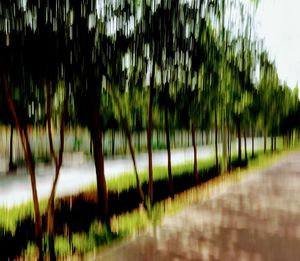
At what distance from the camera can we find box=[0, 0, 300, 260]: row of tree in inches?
271

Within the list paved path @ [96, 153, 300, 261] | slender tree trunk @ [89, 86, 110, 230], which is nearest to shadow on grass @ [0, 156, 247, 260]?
slender tree trunk @ [89, 86, 110, 230]

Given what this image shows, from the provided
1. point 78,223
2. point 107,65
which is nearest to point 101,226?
point 78,223

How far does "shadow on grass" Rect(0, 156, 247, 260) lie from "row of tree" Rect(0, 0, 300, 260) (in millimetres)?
577

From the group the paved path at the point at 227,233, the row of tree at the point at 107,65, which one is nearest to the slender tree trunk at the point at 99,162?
the row of tree at the point at 107,65

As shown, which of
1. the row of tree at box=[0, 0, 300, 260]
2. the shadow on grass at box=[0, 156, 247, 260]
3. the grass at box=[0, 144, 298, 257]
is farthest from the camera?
the grass at box=[0, 144, 298, 257]

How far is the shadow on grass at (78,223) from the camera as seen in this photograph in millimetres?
7559

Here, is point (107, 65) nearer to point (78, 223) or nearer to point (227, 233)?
point (78, 223)

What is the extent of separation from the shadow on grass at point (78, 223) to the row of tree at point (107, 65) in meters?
0.58

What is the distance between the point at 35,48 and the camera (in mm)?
6883

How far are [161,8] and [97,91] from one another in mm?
2555

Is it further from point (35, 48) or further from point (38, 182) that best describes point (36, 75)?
point (38, 182)

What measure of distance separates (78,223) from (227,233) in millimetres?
3029

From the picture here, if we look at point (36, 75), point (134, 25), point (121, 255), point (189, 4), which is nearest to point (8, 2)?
point (36, 75)

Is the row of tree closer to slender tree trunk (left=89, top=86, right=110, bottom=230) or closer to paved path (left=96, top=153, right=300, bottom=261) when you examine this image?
slender tree trunk (left=89, top=86, right=110, bottom=230)
